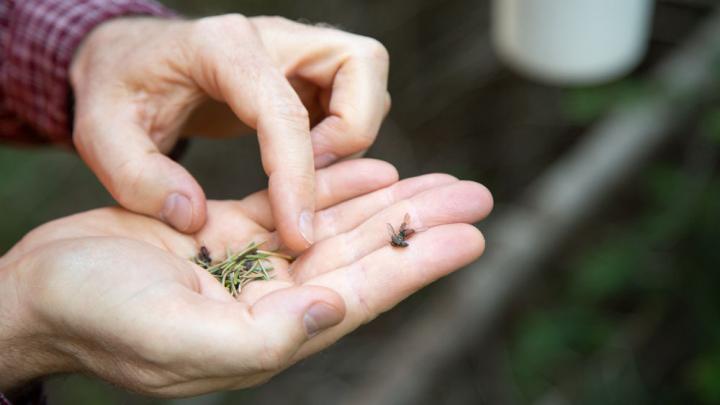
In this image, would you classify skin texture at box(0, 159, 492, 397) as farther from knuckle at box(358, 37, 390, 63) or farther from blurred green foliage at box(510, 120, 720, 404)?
blurred green foliage at box(510, 120, 720, 404)

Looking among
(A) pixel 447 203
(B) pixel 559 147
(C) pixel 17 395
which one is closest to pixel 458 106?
(B) pixel 559 147

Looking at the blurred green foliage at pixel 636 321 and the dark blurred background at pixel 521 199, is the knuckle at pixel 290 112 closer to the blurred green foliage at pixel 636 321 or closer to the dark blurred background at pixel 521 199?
the dark blurred background at pixel 521 199

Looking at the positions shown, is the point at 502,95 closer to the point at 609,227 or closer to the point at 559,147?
the point at 559,147

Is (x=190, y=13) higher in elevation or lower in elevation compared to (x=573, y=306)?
higher

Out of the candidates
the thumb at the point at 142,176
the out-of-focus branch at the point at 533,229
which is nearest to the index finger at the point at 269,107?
the thumb at the point at 142,176

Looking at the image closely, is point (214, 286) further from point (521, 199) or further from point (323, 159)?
point (521, 199)

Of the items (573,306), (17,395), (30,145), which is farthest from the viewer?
(573,306)

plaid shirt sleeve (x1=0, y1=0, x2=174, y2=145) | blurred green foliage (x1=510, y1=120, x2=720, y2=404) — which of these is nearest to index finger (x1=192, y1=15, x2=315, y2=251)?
plaid shirt sleeve (x1=0, y1=0, x2=174, y2=145)
